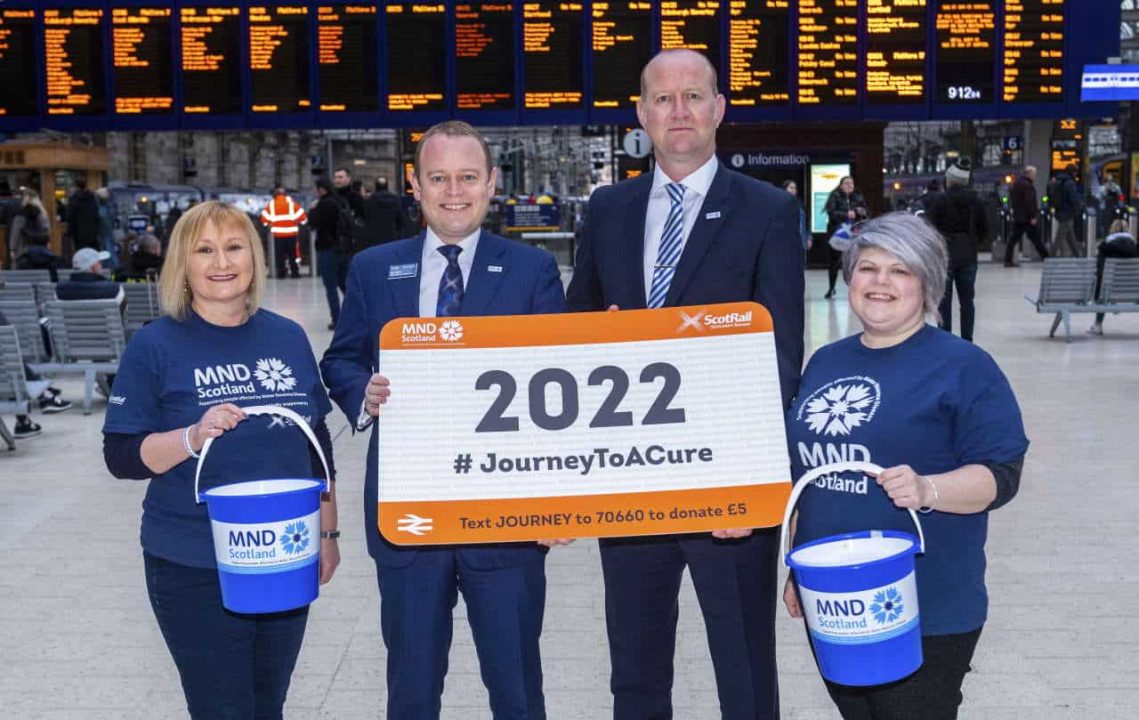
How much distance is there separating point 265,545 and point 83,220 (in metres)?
18.9

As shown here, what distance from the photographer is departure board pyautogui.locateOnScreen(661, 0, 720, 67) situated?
20172 millimetres

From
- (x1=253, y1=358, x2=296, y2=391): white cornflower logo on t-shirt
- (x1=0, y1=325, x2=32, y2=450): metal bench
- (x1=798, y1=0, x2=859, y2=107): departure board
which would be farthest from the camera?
(x1=798, y1=0, x2=859, y2=107): departure board

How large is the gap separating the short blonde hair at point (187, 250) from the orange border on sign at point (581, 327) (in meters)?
0.41

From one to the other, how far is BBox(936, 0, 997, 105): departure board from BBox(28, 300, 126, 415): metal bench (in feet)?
45.3

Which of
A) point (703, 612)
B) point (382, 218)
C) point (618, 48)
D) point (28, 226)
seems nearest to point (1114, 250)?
point (618, 48)

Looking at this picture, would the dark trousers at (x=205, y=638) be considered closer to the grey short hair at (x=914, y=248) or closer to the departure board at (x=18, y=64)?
the grey short hair at (x=914, y=248)

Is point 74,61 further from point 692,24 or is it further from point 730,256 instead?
point 730,256

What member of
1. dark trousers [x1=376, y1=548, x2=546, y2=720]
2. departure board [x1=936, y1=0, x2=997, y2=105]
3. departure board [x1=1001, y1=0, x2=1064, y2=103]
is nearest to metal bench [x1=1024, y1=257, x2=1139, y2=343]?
departure board [x1=936, y1=0, x2=997, y2=105]

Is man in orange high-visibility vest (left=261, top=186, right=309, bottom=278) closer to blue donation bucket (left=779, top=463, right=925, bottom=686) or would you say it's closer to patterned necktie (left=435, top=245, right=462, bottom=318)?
patterned necktie (left=435, top=245, right=462, bottom=318)

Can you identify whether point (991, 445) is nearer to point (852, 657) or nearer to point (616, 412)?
point (852, 657)

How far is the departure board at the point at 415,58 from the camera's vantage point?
66.5 feet

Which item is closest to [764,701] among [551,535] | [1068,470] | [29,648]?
[551,535]

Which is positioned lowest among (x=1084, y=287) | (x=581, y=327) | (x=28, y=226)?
(x=1084, y=287)

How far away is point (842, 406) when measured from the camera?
303 cm
